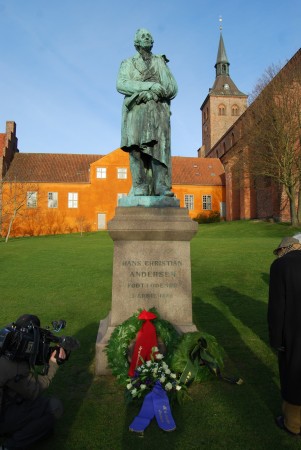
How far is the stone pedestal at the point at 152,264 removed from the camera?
446cm

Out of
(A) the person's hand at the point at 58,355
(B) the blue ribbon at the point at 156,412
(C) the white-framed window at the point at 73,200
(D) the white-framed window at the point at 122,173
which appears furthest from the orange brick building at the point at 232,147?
(A) the person's hand at the point at 58,355

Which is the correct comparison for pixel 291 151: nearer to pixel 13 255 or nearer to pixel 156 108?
pixel 13 255

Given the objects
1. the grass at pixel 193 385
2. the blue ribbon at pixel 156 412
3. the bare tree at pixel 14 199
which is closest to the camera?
the grass at pixel 193 385

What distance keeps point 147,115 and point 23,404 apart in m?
3.80

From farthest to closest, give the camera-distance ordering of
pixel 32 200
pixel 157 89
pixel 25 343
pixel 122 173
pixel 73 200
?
1. pixel 73 200
2. pixel 122 173
3. pixel 32 200
4. pixel 157 89
5. pixel 25 343

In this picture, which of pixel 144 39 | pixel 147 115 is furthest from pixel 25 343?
pixel 144 39

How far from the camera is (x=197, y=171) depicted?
47438 mm

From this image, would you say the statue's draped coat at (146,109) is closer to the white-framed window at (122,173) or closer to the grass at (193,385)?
the grass at (193,385)

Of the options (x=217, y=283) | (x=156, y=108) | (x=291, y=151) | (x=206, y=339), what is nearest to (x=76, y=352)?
(x=206, y=339)

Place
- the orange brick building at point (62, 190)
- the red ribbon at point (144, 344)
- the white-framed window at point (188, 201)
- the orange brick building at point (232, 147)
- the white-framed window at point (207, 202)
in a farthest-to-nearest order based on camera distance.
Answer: the white-framed window at point (207, 202) < the white-framed window at point (188, 201) < the orange brick building at point (62, 190) < the orange brick building at point (232, 147) < the red ribbon at point (144, 344)

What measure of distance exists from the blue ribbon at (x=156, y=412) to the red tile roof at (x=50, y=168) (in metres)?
40.1

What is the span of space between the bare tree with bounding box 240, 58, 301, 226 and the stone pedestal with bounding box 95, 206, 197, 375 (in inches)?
1026

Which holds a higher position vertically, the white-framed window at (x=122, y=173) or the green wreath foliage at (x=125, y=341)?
the white-framed window at (x=122, y=173)

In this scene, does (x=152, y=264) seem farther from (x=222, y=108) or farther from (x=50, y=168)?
(x=222, y=108)
